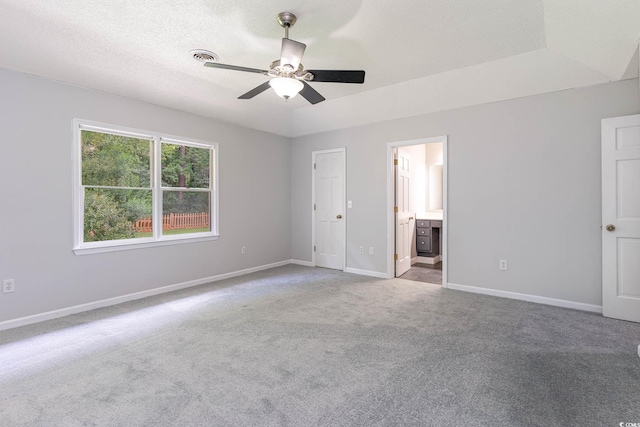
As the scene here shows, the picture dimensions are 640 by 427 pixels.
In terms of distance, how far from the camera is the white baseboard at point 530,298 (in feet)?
11.5

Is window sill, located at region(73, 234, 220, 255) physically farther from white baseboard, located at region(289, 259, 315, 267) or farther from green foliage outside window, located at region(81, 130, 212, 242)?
white baseboard, located at region(289, 259, 315, 267)

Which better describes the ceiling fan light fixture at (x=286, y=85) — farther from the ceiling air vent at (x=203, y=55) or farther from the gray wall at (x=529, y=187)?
the gray wall at (x=529, y=187)

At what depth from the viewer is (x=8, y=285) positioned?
3.08m

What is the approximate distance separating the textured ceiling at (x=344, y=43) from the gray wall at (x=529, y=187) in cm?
26

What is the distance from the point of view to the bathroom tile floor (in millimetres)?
4941

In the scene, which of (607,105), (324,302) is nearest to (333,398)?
(324,302)

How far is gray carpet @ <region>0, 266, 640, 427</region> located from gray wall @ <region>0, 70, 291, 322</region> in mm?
366

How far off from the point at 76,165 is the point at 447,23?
13.2 ft

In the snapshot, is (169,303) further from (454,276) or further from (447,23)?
(447,23)

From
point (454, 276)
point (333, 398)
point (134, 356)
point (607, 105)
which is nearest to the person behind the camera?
point (333, 398)

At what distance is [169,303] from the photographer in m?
3.83

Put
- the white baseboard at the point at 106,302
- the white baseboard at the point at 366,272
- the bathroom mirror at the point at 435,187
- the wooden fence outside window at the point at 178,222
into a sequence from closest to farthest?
1. the white baseboard at the point at 106,302
2. the wooden fence outside window at the point at 178,222
3. the white baseboard at the point at 366,272
4. the bathroom mirror at the point at 435,187

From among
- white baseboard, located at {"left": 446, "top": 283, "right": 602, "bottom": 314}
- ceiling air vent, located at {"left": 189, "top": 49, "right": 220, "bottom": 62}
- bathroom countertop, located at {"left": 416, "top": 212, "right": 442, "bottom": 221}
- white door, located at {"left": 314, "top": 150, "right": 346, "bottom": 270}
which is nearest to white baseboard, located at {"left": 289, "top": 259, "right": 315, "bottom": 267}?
white door, located at {"left": 314, "top": 150, "right": 346, "bottom": 270}

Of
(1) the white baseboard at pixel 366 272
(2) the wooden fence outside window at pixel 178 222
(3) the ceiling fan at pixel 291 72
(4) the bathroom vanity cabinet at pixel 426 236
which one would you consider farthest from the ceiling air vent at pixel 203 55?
(4) the bathroom vanity cabinet at pixel 426 236
